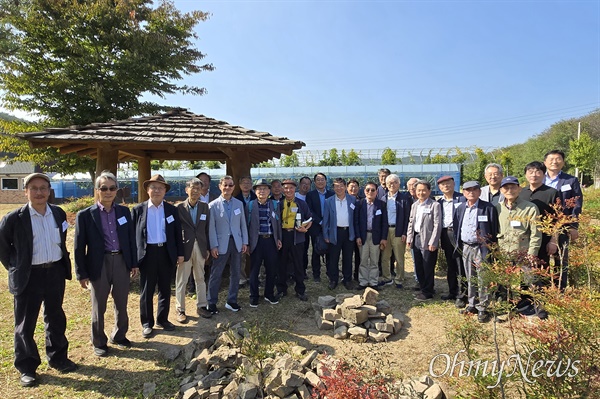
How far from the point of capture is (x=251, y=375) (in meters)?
3.01

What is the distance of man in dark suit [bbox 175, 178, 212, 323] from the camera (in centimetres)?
484

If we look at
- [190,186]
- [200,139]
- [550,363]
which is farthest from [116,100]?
[550,363]

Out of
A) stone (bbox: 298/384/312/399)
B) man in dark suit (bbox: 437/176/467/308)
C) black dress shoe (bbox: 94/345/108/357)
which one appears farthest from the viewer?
man in dark suit (bbox: 437/176/467/308)

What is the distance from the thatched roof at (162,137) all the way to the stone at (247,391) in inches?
161

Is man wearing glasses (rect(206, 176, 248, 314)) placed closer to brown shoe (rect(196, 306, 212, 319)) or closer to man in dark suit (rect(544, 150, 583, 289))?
brown shoe (rect(196, 306, 212, 319))

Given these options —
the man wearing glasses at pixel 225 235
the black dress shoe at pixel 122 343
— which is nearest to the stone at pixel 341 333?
the man wearing glasses at pixel 225 235

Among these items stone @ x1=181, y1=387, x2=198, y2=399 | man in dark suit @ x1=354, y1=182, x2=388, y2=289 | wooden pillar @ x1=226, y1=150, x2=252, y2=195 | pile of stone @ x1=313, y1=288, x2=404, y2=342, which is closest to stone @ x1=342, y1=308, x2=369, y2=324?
pile of stone @ x1=313, y1=288, x2=404, y2=342

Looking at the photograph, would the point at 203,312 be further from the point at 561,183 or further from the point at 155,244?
the point at 561,183

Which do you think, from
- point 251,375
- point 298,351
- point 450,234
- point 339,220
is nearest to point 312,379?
point 251,375

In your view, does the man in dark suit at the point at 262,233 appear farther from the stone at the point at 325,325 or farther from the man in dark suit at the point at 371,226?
the man in dark suit at the point at 371,226

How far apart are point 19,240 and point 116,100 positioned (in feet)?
37.5

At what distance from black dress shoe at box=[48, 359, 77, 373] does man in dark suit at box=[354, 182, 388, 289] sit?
440 cm

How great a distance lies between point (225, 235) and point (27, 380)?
265cm

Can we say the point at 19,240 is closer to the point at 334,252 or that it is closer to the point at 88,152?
the point at 334,252
